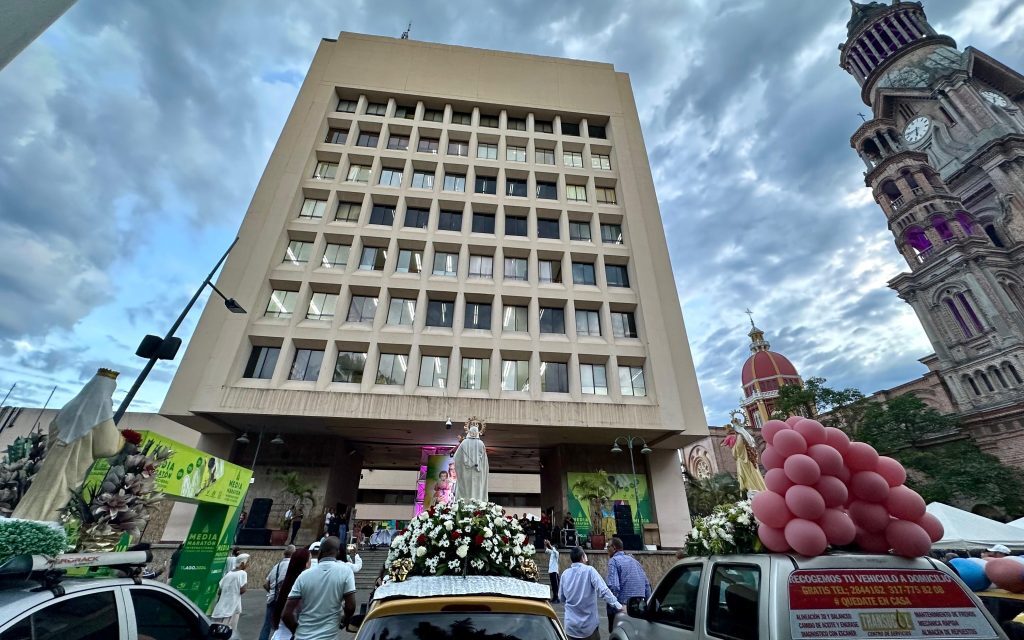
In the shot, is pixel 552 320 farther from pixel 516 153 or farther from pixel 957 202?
pixel 957 202

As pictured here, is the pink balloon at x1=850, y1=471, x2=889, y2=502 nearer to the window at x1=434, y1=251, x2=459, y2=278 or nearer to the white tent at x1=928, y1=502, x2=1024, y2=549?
the white tent at x1=928, y1=502, x2=1024, y2=549

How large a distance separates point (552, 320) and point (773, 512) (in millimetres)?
16430

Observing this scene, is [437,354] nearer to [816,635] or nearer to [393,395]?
[393,395]

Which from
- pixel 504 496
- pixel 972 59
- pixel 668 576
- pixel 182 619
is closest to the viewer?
pixel 182 619

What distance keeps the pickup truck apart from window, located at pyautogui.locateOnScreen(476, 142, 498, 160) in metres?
24.6

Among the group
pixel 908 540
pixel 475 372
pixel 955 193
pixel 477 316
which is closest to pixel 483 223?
pixel 477 316

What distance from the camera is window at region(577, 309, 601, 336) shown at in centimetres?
1977

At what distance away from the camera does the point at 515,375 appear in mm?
18391

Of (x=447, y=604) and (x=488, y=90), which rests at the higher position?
(x=488, y=90)

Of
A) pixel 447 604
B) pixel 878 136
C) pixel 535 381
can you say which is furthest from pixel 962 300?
pixel 447 604

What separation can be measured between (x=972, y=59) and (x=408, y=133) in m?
66.5

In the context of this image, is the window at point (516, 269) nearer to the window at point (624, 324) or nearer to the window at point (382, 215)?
the window at point (624, 324)

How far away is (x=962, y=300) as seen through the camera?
36688mm

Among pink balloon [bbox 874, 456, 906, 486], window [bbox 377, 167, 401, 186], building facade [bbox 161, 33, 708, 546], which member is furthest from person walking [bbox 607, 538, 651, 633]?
window [bbox 377, 167, 401, 186]
